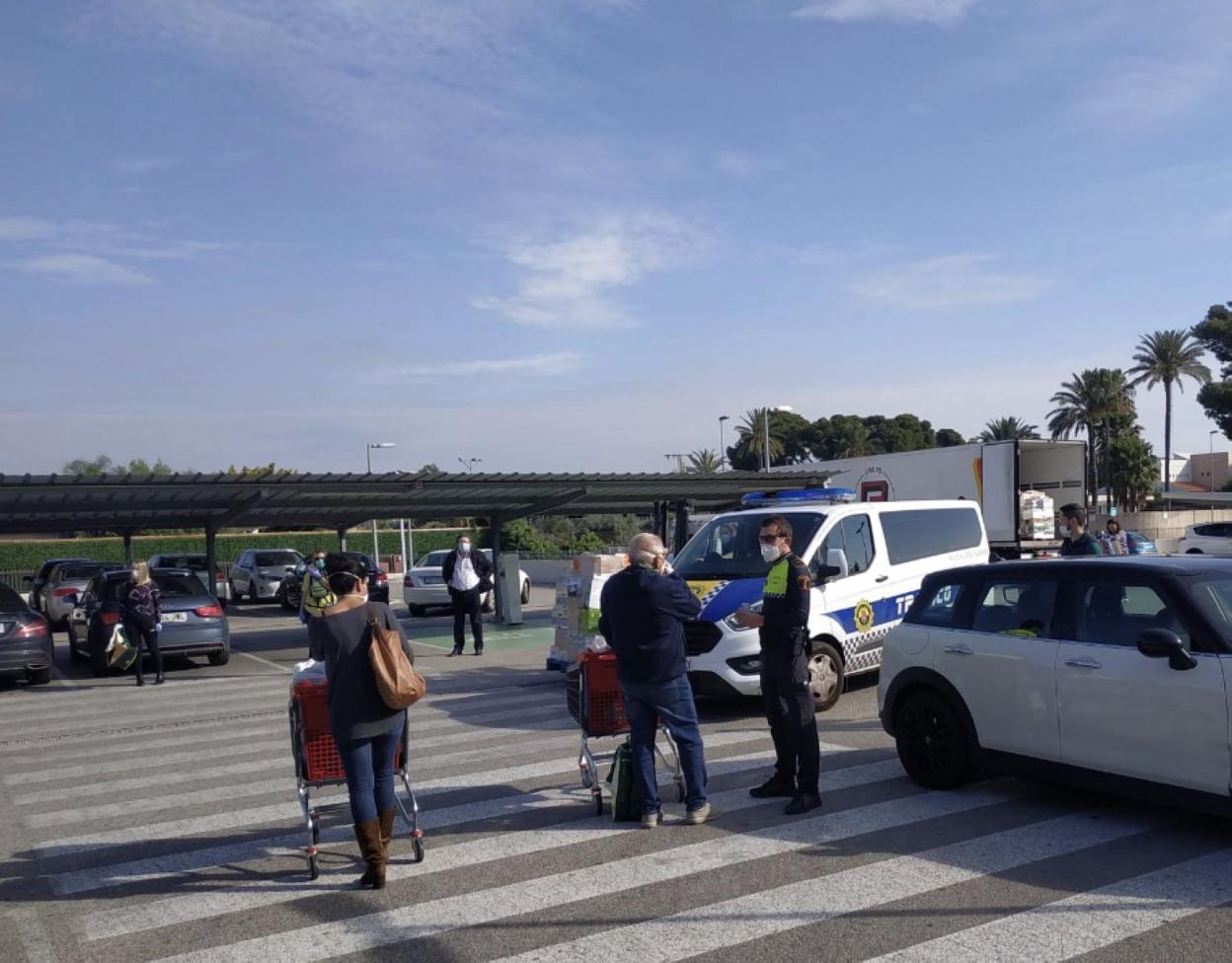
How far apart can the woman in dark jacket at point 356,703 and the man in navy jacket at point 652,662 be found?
1.48 meters

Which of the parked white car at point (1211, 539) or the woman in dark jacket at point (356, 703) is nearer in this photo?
the woman in dark jacket at point (356, 703)

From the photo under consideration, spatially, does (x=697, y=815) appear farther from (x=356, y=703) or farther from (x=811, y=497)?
(x=811, y=497)

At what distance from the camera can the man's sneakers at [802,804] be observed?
708 centimetres

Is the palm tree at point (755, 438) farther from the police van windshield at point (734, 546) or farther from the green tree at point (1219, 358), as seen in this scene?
the police van windshield at point (734, 546)

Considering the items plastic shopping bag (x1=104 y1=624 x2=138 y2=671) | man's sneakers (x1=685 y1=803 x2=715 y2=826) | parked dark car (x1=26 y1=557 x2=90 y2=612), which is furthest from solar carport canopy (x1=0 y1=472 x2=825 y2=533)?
man's sneakers (x1=685 y1=803 x2=715 y2=826)

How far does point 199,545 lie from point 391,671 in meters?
44.0

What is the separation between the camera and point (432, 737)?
10484mm

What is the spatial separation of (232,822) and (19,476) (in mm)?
10403

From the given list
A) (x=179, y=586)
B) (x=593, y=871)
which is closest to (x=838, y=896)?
(x=593, y=871)

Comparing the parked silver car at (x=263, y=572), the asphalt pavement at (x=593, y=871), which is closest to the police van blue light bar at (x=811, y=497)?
the asphalt pavement at (x=593, y=871)

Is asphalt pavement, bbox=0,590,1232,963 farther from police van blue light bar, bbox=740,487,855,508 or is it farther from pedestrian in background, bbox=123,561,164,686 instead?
pedestrian in background, bbox=123,561,164,686

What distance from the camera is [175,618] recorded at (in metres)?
16.8

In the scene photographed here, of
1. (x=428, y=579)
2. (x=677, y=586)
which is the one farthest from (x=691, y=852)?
(x=428, y=579)

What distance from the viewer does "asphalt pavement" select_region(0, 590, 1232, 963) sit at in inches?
200
